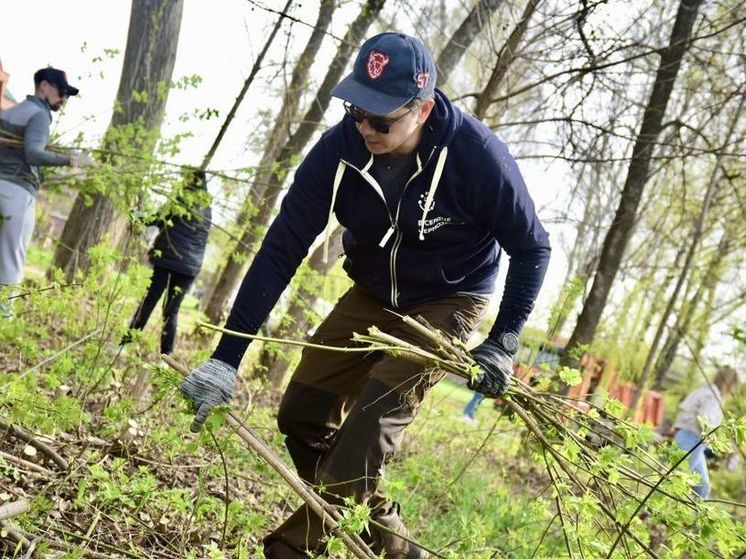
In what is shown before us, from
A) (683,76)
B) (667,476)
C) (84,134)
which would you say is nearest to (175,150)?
(84,134)

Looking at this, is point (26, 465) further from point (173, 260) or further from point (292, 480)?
point (173, 260)

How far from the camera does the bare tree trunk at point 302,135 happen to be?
319 inches

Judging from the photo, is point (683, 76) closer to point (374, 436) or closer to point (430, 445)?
point (430, 445)

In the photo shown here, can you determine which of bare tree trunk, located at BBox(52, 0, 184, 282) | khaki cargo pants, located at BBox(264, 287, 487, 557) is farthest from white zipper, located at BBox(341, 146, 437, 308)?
bare tree trunk, located at BBox(52, 0, 184, 282)

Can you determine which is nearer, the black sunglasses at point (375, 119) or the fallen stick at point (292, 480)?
the fallen stick at point (292, 480)

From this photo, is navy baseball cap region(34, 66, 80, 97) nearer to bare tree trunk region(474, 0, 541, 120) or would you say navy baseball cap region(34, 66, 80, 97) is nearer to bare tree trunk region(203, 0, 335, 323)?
bare tree trunk region(203, 0, 335, 323)

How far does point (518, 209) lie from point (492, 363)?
622 mm

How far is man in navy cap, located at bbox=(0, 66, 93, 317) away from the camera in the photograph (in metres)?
5.82

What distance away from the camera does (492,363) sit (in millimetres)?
2953

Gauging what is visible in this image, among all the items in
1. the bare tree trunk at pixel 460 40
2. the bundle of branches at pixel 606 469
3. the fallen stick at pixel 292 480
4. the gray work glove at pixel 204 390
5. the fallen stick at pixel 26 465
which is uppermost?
the bare tree trunk at pixel 460 40

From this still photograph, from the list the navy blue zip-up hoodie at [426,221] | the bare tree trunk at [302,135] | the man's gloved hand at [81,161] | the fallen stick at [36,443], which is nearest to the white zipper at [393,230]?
the navy blue zip-up hoodie at [426,221]

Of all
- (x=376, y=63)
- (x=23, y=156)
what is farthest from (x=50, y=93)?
(x=376, y=63)

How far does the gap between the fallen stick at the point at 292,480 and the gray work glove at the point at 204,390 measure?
7 centimetres

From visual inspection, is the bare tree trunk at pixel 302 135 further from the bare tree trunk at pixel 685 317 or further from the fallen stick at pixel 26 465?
the bare tree trunk at pixel 685 317
